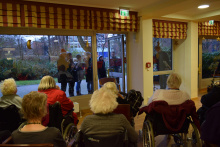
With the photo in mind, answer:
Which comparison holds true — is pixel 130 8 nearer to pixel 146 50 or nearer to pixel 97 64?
pixel 146 50

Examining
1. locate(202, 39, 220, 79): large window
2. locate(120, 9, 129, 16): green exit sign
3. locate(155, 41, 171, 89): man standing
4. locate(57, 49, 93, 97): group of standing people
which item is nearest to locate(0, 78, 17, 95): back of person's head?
locate(57, 49, 93, 97): group of standing people

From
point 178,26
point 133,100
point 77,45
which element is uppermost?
point 178,26

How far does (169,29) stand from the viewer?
5109 mm

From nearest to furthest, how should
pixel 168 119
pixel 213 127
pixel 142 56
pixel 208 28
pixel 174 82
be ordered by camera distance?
pixel 213 127 < pixel 168 119 < pixel 174 82 < pixel 142 56 < pixel 208 28

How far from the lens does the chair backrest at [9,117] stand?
2297 millimetres

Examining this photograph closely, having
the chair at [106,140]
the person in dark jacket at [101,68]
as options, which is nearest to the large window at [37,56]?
the person in dark jacket at [101,68]

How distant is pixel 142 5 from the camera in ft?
13.3

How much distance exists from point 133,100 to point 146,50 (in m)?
2.25

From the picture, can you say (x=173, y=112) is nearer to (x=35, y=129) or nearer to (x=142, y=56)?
(x=35, y=129)

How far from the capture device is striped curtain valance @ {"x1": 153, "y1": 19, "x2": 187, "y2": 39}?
16.0 feet

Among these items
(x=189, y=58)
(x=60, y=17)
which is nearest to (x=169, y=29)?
(x=189, y=58)

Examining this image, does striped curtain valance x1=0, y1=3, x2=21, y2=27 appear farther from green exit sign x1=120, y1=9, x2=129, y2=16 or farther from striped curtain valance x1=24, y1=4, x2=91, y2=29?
green exit sign x1=120, y1=9, x2=129, y2=16

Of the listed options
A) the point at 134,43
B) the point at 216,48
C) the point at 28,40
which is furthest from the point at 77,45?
the point at 216,48

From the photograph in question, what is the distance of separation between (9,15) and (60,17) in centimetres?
89
